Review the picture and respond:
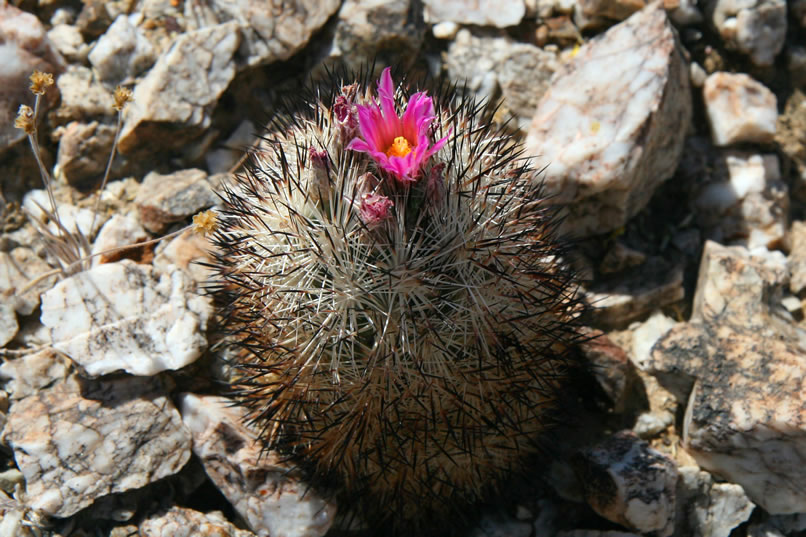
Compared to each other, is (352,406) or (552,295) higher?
(552,295)

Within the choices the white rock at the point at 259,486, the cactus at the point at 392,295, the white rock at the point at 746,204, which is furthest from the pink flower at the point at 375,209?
the white rock at the point at 746,204

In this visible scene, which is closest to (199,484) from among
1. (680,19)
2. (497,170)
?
(497,170)

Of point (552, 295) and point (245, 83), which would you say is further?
point (245, 83)

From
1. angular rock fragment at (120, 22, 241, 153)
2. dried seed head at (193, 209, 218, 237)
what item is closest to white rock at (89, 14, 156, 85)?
angular rock fragment at (120, 22, 241, 153)

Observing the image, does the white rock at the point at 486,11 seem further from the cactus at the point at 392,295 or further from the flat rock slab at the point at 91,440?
the flat rock slab at the point at 91,440

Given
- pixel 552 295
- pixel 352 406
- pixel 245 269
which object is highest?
pixel 245 269

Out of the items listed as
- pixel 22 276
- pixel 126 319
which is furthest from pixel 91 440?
pixel 22 276

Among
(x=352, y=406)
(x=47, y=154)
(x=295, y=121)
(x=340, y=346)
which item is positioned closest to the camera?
(x=340, y=346)

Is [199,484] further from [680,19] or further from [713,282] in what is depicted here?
[680,19]

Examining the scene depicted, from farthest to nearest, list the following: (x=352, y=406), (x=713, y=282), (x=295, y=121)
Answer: (x=713, y=282) → (x=295, y=121) → (x=352, y=406)
